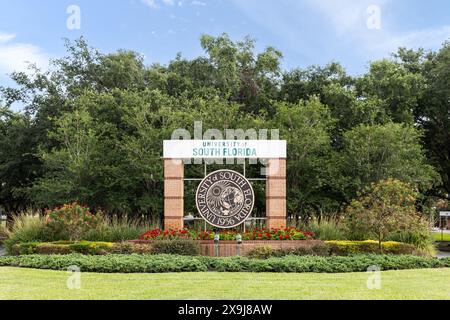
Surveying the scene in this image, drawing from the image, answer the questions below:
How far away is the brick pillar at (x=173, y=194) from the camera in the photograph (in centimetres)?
1900

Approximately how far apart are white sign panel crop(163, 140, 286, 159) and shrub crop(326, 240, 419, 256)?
12.5 feet

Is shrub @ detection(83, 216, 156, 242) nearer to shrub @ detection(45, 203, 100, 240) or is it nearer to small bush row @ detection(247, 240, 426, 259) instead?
shrub @ detection(45, 203, 100, 240)

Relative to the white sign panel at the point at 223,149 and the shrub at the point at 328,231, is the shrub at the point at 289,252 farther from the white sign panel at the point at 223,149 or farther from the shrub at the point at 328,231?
the white sign panel at the point at 223,149

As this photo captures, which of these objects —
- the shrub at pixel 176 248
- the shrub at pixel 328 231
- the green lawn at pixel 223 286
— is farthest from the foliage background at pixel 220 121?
the green lawn at pixel 223 286

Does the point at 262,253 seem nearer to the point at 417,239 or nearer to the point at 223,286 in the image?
the point at 223,286

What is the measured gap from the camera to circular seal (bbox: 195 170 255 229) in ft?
61.6

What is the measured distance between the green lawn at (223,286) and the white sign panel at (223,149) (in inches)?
275

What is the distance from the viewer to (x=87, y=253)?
54.3 feet

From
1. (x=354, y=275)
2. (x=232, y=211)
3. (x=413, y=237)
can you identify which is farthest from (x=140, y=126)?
(x=354, y=275)

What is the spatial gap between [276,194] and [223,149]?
2.45 m

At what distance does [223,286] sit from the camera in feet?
33.8

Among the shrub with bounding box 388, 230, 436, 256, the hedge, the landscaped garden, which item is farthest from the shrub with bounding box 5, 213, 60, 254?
the shrub with bounding box 388, 230, 436, 256
